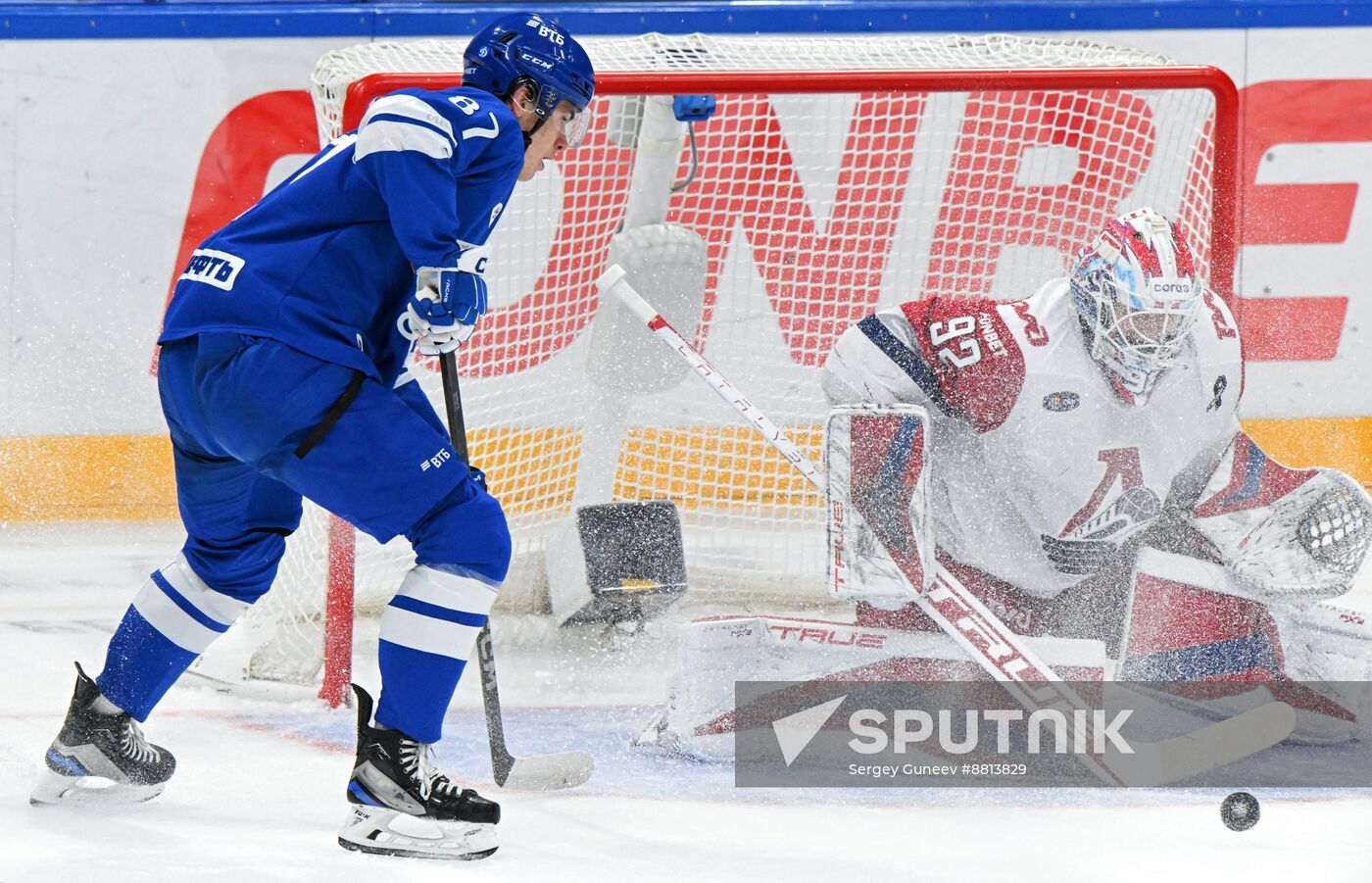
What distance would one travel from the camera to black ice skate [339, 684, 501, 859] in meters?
2.14

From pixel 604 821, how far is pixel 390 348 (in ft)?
2.36

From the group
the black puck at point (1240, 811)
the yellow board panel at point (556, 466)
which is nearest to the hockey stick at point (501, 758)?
the black puck at point (1240, 811)

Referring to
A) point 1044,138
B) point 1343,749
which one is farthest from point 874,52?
point 1343,749

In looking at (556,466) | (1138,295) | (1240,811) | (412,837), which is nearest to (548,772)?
(412,837)

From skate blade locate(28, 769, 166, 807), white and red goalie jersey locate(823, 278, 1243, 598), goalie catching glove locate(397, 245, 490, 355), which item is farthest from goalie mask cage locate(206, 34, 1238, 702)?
goalie catching glove locate(397, 245, 490, 355)

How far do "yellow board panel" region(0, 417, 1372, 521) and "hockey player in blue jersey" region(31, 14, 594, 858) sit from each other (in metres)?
1.43

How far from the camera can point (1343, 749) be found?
275cm

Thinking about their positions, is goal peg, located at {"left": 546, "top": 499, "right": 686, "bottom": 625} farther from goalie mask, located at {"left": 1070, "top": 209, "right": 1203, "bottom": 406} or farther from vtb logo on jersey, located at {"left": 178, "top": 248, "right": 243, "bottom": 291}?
vtb logo on jersey, located at {"left": 178, "top": 248, "right": 243, "bottom": 291}

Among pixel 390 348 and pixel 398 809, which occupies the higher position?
pixel 390 348

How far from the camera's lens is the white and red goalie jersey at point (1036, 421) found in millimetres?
2836

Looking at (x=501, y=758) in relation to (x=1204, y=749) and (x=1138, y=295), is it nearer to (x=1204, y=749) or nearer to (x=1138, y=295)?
(x=1204, y=749)

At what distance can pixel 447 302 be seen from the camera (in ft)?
6.88

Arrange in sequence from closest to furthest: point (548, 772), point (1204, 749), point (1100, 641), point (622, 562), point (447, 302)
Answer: point (447, 302) → point (548, 772) → point (1204, 749) → point (1100, 641) → point (622, 562)

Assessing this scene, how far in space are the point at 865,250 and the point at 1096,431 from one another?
4.15 ft
